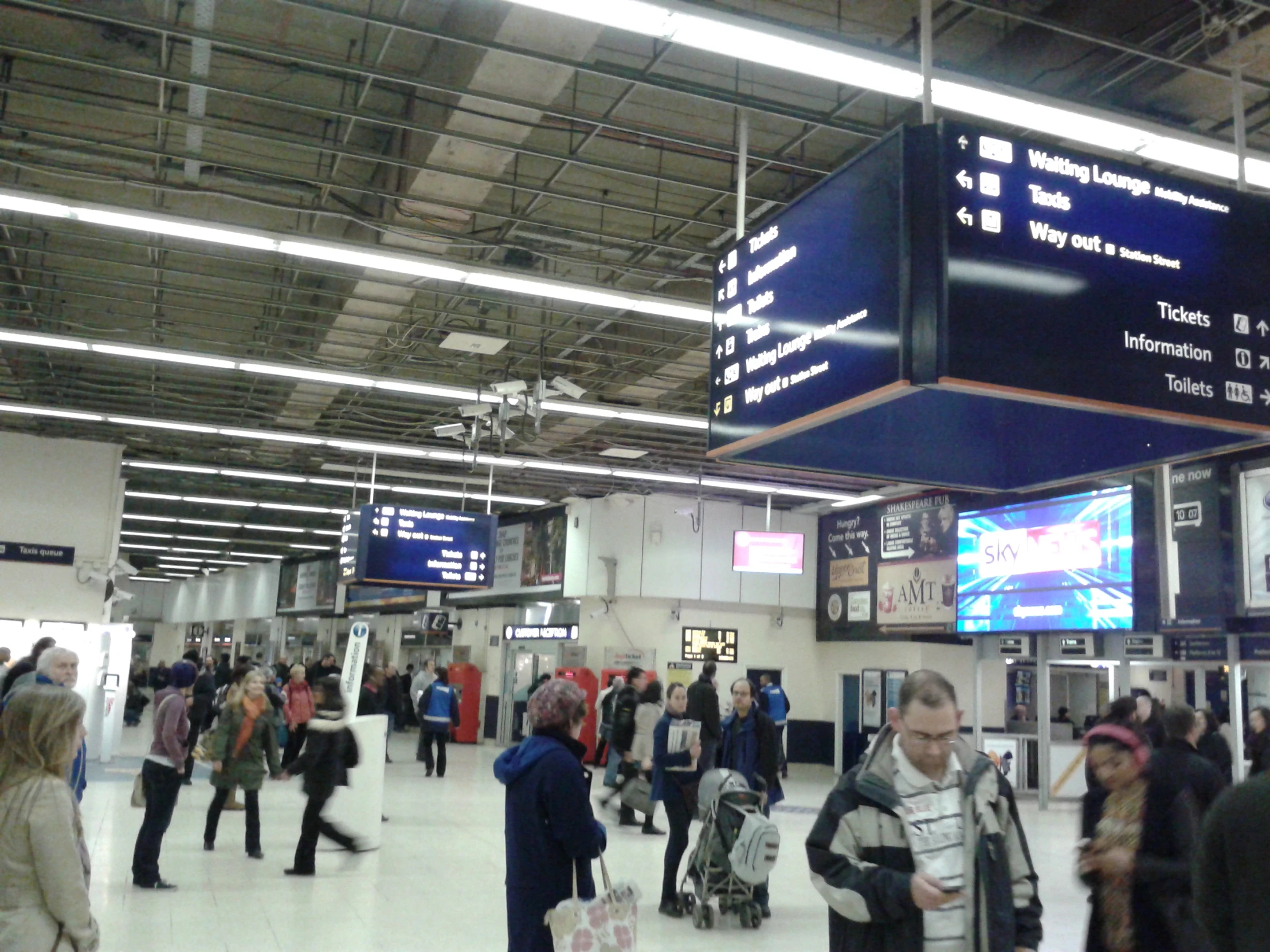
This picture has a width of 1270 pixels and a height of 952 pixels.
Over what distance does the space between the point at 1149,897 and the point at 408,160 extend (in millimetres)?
6883

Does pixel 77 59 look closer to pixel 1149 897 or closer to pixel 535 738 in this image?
pixel 535 738

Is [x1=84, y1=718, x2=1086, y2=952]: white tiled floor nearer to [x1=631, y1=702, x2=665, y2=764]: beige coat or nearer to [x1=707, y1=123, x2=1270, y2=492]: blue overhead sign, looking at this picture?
[x1=631, y1=702, x2=665, y2=764]: beige coat

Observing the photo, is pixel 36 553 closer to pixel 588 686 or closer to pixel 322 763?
pixel 588 686

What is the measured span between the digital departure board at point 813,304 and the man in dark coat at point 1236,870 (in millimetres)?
1964

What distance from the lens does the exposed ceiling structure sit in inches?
273

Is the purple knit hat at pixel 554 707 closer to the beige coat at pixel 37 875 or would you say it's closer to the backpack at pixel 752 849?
the beige coat at pixel 37 875

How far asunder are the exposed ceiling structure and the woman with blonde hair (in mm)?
3791

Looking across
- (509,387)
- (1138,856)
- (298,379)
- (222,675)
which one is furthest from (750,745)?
(222,675)

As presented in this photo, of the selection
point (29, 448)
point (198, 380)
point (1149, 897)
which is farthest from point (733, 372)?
point (29, 448)

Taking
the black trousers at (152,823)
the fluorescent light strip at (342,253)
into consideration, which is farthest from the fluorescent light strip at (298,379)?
the black trousers at (152,823)

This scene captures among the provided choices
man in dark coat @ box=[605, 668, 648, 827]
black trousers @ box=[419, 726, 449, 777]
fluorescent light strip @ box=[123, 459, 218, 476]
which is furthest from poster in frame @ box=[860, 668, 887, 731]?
fluorescent light strip @ box=[123, 459, 218, 476]

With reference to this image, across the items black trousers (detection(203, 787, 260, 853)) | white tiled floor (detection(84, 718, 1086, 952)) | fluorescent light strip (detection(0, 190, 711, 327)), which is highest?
fluorescent light strip (detection(0, 190, 711, 327))

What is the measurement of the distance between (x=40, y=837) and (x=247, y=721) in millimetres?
5886

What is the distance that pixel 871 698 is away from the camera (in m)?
19.3
